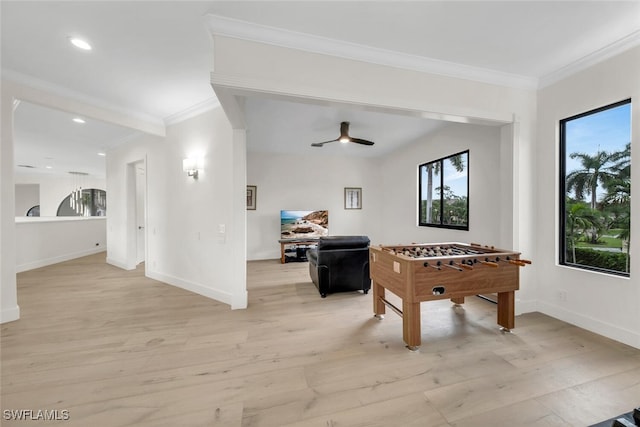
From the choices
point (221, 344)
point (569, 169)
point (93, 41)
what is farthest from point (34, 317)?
point (569, 169)

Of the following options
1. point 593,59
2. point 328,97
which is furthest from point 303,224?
point 593,59

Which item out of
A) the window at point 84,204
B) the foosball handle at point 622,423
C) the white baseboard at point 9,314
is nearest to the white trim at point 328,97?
the foosball handle at point 622,423

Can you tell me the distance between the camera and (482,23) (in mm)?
2049

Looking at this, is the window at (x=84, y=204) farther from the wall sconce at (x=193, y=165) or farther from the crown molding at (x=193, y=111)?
the wall sconce at (x=193, y=165)

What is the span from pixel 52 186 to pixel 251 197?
28.3 feet

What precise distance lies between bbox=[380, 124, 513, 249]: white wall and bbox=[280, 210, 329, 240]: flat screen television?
172cm

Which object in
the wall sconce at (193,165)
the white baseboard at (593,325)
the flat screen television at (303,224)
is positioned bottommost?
the white baseboard at (593,325)

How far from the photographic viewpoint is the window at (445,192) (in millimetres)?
4355

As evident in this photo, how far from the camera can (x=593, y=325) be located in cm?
253

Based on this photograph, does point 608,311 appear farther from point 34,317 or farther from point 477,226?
point 34,317

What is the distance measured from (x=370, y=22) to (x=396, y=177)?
4.58 m

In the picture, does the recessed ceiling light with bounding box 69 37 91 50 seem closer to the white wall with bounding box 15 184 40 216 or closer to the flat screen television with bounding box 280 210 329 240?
the flat screen television with bounding box 280 210 329 240

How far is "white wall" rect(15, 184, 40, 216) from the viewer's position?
9.48 m

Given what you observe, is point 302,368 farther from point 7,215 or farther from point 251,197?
point 251,197
